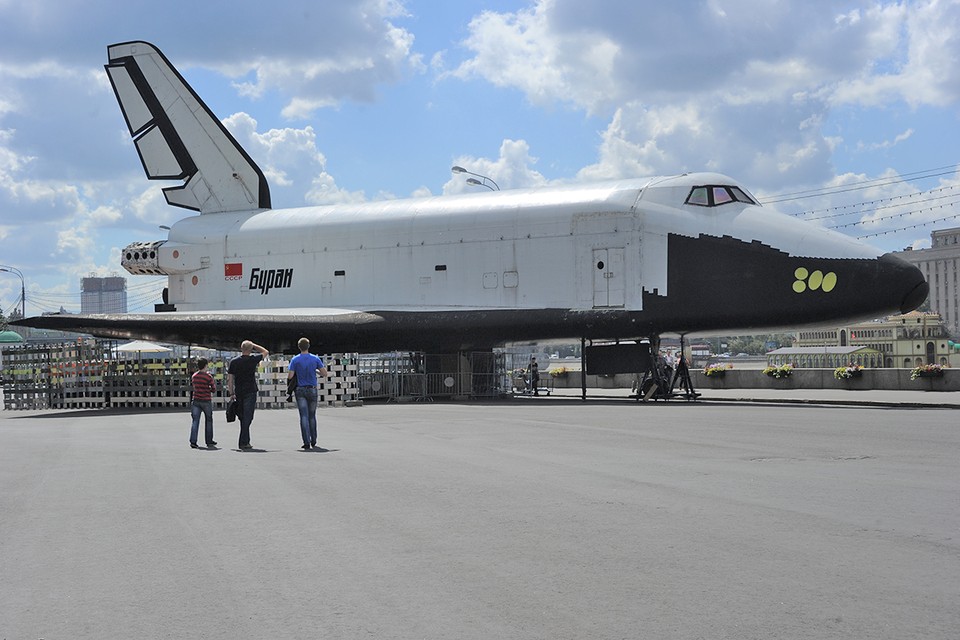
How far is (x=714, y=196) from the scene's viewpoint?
1783cm

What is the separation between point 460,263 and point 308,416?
9.37 m

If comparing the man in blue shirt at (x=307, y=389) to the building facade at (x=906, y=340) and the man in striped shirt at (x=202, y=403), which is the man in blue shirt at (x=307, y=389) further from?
the building facade at (x=906, y=340)

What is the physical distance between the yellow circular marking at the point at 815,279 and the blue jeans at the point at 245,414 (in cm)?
994

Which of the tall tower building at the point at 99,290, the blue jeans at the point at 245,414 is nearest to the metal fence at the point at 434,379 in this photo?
the blue jeans at the point at 245,414

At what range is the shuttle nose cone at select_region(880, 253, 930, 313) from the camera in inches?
631

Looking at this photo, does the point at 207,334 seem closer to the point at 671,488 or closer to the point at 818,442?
the point at 818,442

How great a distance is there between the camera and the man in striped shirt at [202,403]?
1147 cm

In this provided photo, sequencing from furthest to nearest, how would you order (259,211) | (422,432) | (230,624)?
(259,211) < (422,432) < (230,624)

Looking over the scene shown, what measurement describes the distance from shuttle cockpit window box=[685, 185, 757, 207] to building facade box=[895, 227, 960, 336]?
264ft

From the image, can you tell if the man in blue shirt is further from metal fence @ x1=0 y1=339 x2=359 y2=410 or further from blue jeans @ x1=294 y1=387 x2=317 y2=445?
metal fence @ x1=0 y1=339 x2=359 y2=410

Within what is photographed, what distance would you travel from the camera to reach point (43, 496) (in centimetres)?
743

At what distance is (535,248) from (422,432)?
6969 millimetres

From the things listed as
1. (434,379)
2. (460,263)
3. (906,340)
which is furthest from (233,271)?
(906,340)

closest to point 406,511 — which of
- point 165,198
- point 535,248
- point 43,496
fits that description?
point 43,496
